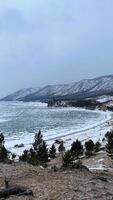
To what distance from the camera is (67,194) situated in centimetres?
1941

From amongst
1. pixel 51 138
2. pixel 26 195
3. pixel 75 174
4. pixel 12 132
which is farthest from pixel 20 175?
pixel 12 132

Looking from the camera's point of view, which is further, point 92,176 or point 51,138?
point 51,138

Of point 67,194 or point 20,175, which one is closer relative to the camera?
point 67,194

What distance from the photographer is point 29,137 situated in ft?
383

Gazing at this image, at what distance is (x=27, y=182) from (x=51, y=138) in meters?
91.8

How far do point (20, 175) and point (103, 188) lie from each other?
5.46m

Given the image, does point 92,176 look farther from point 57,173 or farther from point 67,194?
point 67,194

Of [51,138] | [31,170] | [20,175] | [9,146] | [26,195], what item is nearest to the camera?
[26,195]

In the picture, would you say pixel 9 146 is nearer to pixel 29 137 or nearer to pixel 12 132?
pixel 29 137

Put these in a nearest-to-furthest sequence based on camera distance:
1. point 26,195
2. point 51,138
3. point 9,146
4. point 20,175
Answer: point 26,195 → point 20,175 → point 9,146 → point 51,138

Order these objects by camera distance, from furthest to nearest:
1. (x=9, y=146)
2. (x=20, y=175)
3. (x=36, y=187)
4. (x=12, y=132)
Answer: (x=12, y=132)
(x=9, y=146)
(x=20, y=175)
(x=36, y=187)

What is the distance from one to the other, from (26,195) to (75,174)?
6.50 m

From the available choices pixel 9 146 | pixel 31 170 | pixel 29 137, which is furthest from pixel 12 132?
pixel 31 170

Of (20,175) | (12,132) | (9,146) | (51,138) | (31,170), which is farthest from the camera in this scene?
(12,132)
